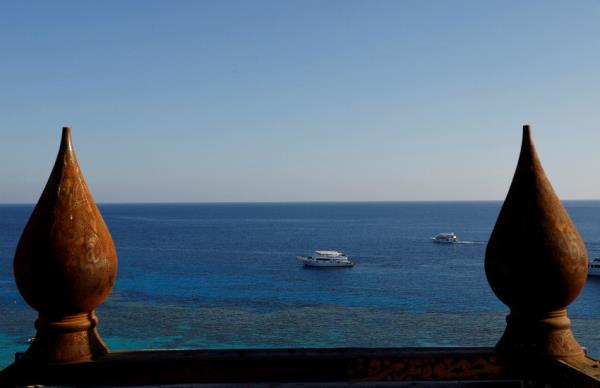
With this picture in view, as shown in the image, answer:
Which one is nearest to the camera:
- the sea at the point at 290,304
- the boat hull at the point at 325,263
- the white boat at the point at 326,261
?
the sea at the point at 290,304

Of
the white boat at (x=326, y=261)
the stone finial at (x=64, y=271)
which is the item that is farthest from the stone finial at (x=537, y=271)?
the white boat at (x=326, y=261)

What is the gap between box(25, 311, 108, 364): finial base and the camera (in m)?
4.95

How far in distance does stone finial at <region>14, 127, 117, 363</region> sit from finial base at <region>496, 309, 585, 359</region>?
12.6 feet

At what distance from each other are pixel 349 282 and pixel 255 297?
15.6 meters

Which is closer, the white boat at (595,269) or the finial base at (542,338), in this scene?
the finial base at (542,338)

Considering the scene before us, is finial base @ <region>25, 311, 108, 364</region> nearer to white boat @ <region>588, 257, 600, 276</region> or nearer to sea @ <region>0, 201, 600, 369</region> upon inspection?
sea @ <region>0, 201, 600, 369</region>

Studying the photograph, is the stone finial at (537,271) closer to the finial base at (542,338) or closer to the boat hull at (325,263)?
the finial base at (542,338)

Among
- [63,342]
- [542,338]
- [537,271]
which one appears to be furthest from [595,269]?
[63,342]

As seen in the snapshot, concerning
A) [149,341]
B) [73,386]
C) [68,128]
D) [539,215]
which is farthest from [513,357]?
[149,341]

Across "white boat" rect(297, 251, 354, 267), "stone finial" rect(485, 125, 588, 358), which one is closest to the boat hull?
"white boat" rect(297, 251, 354, 267)

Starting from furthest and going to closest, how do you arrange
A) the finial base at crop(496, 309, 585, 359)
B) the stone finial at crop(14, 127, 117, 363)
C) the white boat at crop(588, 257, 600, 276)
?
1. the white boat at crop(588, 257, 600, 276)
2. the finial base at crop(496, 309, 585, 359)
3. the stone finial at crop(14, 127, 117, 363)

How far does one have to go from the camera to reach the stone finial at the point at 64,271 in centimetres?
492

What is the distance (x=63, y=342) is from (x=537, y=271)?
4.36 m

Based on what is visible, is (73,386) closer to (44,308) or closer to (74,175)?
(44,308)
